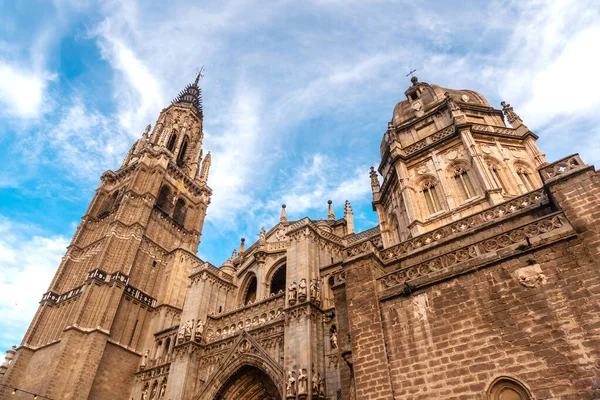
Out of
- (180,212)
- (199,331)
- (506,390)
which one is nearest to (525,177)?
(506,390)

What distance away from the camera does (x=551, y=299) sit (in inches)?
281

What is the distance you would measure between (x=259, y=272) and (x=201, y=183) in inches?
773

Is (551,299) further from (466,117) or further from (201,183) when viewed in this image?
(201,183)

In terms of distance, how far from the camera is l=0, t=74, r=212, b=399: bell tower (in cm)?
2183

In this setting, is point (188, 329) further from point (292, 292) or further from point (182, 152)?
point (182, 152)

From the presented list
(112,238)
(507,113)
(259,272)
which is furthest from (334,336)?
(112,238)

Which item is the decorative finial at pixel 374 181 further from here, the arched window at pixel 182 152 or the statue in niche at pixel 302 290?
the arched window at pixel 182 152

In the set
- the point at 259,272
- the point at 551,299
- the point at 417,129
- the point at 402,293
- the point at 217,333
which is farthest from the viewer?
the point at 259,272

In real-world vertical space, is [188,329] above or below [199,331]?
above

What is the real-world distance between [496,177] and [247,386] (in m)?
14.0

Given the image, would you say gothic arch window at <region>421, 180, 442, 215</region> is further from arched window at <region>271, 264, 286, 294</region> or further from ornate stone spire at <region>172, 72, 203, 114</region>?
ornate stone spire at <region>172, 72, 203, 114</region>

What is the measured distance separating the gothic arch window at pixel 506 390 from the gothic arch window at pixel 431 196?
894 cm

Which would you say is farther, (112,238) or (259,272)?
(112,238)

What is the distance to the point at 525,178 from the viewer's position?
14828 mm
